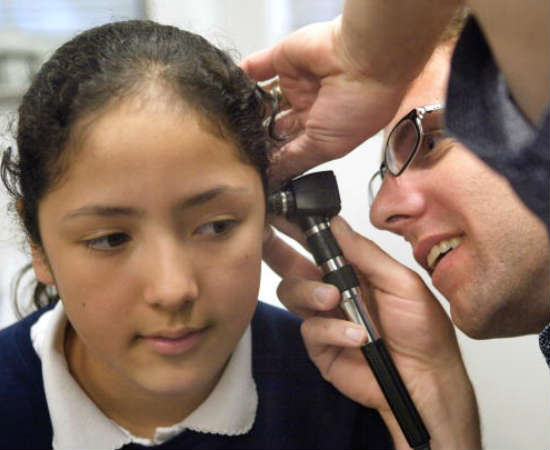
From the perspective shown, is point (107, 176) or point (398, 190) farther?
point (398, 190)

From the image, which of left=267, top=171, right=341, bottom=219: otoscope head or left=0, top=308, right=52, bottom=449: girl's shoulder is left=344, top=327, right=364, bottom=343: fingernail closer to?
left=267, top=171, right=341, bottom=219: otoscope head

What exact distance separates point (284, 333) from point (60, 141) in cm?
59

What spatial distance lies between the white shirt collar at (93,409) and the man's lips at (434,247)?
1.27 feet

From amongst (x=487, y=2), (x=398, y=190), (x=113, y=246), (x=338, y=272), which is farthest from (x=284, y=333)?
(x=487, y=2)

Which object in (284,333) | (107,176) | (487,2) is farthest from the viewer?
(284,333)

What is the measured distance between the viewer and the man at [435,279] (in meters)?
0.96

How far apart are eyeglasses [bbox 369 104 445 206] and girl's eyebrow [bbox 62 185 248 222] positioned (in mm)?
382

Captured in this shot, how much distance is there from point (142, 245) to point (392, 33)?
1.51 ft

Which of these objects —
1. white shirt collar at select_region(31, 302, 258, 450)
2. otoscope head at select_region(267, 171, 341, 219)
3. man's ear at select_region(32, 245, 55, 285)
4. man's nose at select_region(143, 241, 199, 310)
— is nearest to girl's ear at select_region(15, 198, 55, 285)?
man's ear at select_region(32, 245, 55, 285)

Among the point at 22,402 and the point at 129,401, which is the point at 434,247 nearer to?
the point at 129,401

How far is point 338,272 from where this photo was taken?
1.02 m

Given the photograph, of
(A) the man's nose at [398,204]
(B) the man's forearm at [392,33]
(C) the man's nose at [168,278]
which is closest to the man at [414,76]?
(B) the man's forearm at [392,33]

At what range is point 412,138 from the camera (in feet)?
3.65

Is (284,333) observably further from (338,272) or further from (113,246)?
(113,246)
